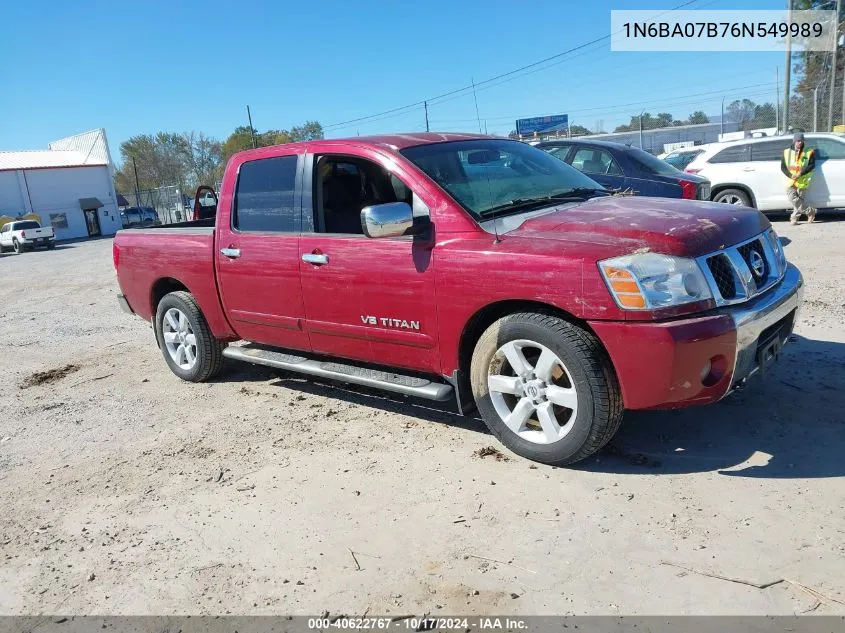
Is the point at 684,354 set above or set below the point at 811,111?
below

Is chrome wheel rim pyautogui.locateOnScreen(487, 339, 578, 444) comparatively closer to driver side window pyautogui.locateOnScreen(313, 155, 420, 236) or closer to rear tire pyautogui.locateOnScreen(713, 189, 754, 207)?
driver side window pyautogui.locateOnScreen(313, 155, 420, 236)

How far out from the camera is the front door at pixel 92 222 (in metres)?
48.1

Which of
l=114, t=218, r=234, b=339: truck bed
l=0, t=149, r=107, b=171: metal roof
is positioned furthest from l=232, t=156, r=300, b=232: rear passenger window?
l=0, t=149, r=107, b=171: metal roof

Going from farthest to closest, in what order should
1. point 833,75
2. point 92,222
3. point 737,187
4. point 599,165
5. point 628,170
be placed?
point 92,222
point 833,75
point 737,187
point 599,165
point 628,170

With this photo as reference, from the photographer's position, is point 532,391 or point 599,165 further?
point 599,165

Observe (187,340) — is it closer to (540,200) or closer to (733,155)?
(540,200)

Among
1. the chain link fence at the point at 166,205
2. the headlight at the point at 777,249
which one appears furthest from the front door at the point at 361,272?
the chain link fence at the point at 166,205

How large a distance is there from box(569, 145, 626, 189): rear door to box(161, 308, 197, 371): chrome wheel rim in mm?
5945

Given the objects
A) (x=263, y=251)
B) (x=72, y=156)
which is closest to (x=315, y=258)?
(x=263, y=251)

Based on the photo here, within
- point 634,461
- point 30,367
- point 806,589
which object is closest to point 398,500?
point 634,461

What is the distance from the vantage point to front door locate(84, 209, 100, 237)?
158 ft

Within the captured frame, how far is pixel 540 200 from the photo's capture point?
4.31m

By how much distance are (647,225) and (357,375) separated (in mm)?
2020

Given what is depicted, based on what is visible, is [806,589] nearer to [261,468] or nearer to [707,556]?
[707,556]
